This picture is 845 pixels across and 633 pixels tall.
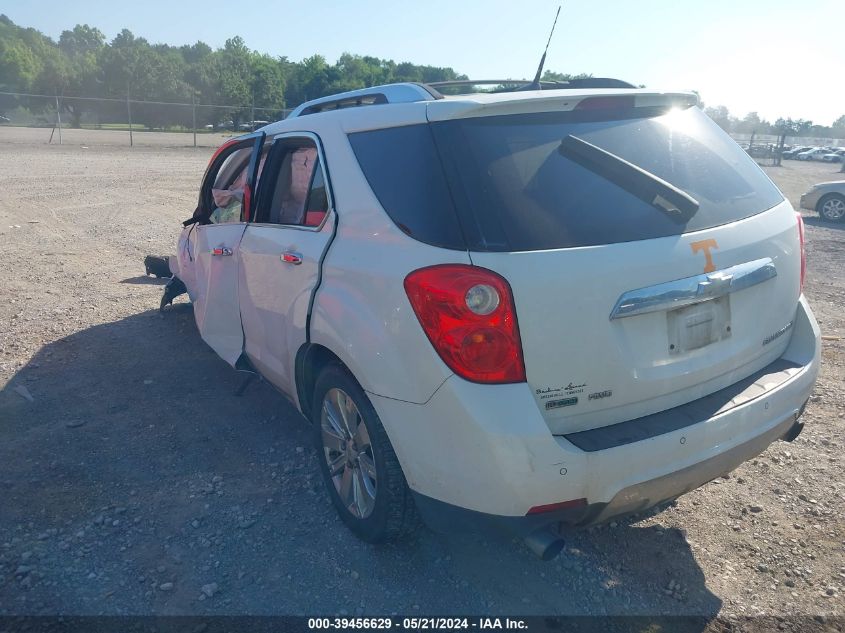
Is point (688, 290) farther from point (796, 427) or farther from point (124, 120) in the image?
point (124, 120)

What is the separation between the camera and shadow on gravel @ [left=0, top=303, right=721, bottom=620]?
300 cm

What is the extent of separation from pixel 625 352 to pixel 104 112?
57.9 meters

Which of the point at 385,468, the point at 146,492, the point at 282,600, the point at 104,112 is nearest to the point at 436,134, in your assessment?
the point at 385,468

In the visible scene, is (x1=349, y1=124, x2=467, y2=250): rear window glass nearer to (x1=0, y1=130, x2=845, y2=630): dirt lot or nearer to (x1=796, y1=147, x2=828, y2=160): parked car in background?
(x1=0, y1=130, x2=845, y2=630): dirt lot

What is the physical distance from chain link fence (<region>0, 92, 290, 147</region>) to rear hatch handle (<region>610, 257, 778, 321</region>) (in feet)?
90.1

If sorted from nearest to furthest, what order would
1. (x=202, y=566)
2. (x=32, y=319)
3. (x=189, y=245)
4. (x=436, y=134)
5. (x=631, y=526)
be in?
(x=436, y=134)
(x=202, y=566)
(x=631, y=526)
(x=189, y=245)
(x=32, y=319)

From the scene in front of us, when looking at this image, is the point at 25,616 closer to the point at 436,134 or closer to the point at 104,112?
the point at 436,134

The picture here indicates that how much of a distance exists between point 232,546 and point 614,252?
7.15ft

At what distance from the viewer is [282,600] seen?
300cm

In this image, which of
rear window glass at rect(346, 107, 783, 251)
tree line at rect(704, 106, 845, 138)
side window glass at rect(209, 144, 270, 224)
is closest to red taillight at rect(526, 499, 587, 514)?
rear window glass at rect(346, 107, 783, 251)

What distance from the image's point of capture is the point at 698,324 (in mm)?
2859

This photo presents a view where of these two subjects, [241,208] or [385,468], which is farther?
[241,208]

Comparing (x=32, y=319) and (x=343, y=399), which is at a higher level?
(x=343, y=399)

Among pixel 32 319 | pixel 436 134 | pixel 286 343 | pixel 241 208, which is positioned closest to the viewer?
pixel 436 134
